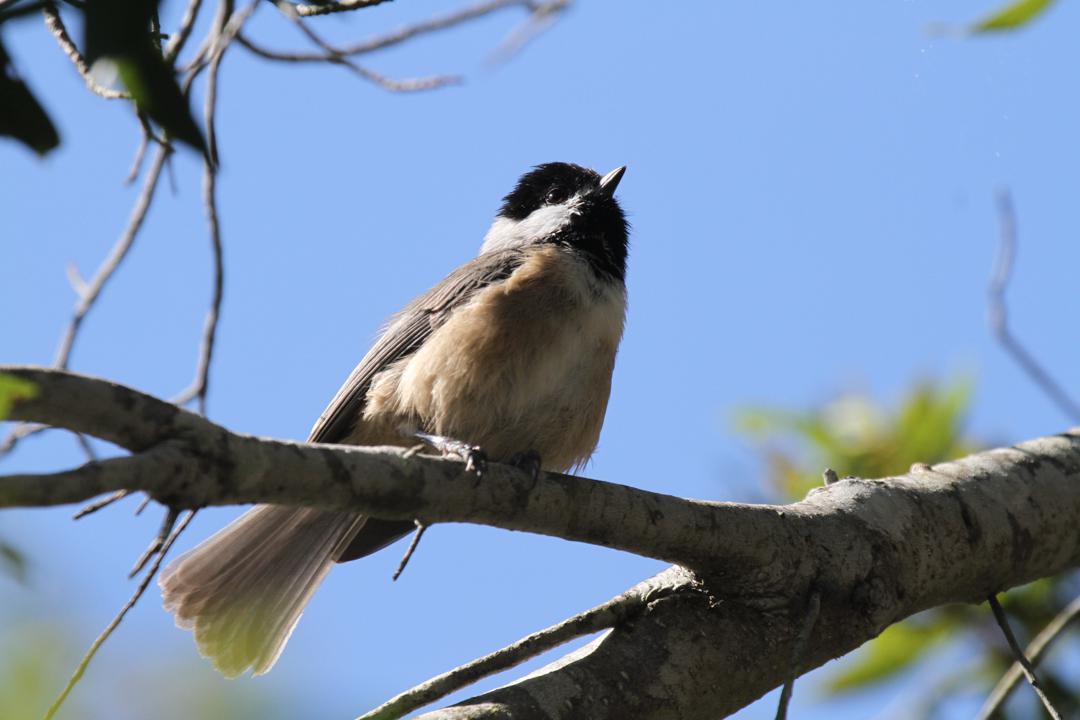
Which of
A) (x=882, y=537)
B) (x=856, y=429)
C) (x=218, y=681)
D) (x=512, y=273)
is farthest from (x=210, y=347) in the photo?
(x=856, y=429)

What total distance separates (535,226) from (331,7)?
2176mm

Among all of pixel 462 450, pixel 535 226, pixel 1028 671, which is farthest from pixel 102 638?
pixel 535 226

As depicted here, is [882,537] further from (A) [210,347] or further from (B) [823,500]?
(A) [210,347]

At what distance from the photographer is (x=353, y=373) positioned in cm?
400

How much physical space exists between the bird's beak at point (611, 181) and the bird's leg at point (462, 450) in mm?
1487

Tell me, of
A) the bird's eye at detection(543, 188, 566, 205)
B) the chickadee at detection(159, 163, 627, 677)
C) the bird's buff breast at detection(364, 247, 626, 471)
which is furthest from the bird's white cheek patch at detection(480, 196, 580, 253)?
the bird's buff breast at detection(364, 247, 626, 471)

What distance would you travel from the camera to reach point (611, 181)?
15.1ft

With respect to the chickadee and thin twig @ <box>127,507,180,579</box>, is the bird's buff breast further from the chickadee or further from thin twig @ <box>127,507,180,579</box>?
thin twig @ <box>127,507,180,579</box>

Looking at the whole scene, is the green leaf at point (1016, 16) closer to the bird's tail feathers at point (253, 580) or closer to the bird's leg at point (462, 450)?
the bird's leg at point (462, 450)

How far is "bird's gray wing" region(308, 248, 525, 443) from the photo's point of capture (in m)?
3.81

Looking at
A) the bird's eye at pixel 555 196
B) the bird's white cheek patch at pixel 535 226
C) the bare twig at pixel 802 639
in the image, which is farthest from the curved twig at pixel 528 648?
the bird's eye at pixel 555 196

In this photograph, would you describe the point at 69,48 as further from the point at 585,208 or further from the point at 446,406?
the point at 585,208

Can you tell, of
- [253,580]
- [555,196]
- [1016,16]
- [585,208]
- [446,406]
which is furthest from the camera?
[555,196]

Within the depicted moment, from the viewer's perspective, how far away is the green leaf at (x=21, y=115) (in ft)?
4.96
